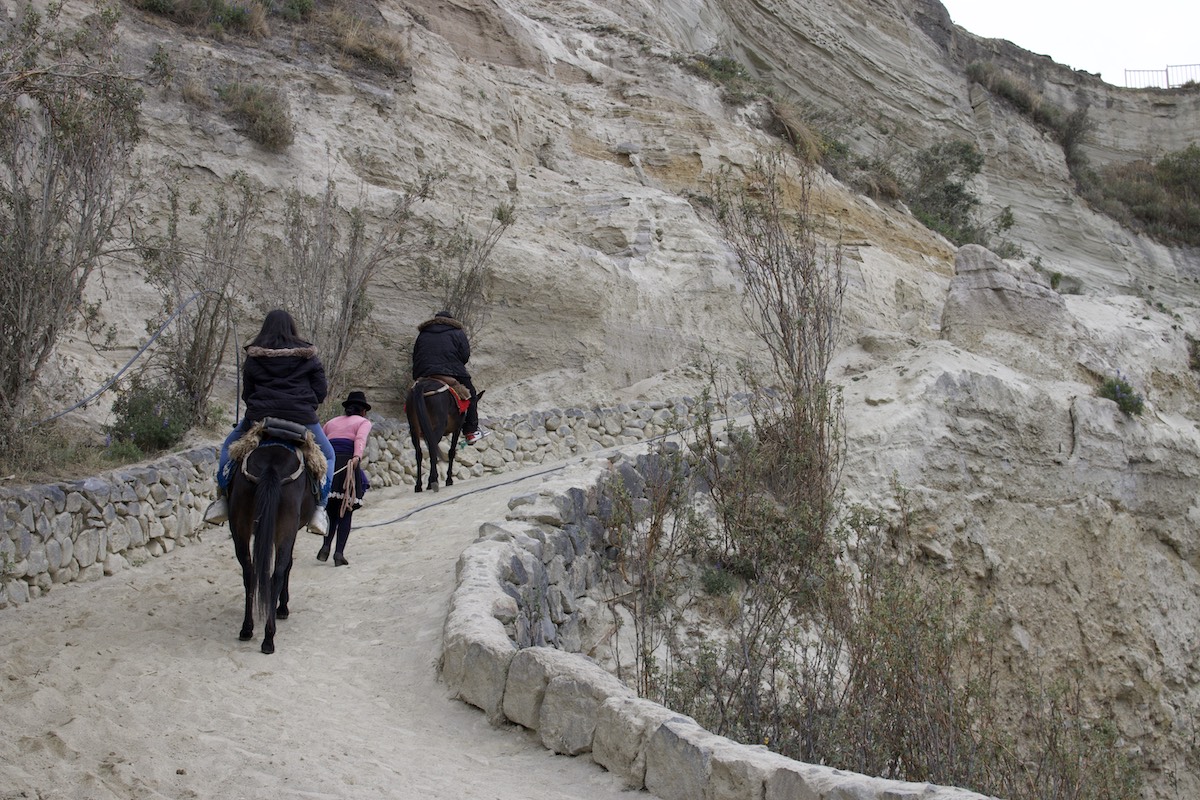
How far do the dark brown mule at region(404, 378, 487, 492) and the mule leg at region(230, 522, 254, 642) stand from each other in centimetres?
492

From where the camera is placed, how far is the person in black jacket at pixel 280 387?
6613 mm

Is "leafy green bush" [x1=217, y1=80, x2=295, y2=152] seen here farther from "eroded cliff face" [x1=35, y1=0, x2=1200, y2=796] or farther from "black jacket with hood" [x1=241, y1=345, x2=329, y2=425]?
"black jacket with hood" [x1=241, y1=345, x2=329, y2=425]

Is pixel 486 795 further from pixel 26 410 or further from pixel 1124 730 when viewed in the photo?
pixel 1124 730

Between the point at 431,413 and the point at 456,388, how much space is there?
15.8 inches

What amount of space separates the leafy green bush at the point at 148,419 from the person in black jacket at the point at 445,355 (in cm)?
255

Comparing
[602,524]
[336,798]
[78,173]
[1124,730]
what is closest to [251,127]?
[78,173]

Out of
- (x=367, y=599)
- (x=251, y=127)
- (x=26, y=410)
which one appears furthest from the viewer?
(x=251, y=127)

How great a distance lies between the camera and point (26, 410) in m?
8.21

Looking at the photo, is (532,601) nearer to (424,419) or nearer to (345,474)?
(345,474)

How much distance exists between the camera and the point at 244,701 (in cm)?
536

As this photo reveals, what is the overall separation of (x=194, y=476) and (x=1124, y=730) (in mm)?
10347

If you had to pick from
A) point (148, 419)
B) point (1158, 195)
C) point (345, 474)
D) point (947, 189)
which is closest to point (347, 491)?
point (345, 474)

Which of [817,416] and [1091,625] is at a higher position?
[817,416]

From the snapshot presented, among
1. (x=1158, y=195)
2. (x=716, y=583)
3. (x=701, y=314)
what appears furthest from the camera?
(x=1158, y=195)
